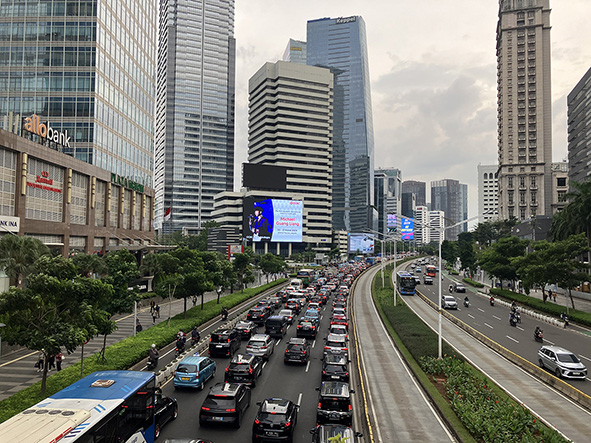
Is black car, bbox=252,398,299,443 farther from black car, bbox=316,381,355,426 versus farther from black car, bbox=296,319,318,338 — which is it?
black car, bbox=296,319,318,338

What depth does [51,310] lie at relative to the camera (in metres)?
21.1

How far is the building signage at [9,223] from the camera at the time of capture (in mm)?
42906

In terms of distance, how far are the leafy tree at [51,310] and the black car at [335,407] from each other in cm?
1175

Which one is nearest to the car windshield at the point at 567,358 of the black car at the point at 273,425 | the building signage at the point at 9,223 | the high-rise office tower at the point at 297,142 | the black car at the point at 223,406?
the black car at the point at 273,425

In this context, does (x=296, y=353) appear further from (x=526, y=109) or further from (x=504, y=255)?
(x=526, y=109)

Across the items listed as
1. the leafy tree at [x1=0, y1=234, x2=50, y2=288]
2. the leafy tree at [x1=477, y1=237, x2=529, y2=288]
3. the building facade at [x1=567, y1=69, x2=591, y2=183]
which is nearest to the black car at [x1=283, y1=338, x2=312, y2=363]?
the leafy tree at [x1=0, y1=234, x2=50, y2=288]

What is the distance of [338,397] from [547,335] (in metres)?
32.9

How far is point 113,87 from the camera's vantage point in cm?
7112

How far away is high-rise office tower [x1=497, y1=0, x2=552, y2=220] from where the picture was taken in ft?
465

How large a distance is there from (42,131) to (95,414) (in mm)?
47509

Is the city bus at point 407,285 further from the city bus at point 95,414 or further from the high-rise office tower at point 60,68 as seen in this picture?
the city bus at point 95,414

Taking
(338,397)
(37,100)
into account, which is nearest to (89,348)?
(338,397)

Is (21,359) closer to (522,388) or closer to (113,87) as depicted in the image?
(522,388)

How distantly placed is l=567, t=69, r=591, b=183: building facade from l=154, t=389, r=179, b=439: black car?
119342 mm
